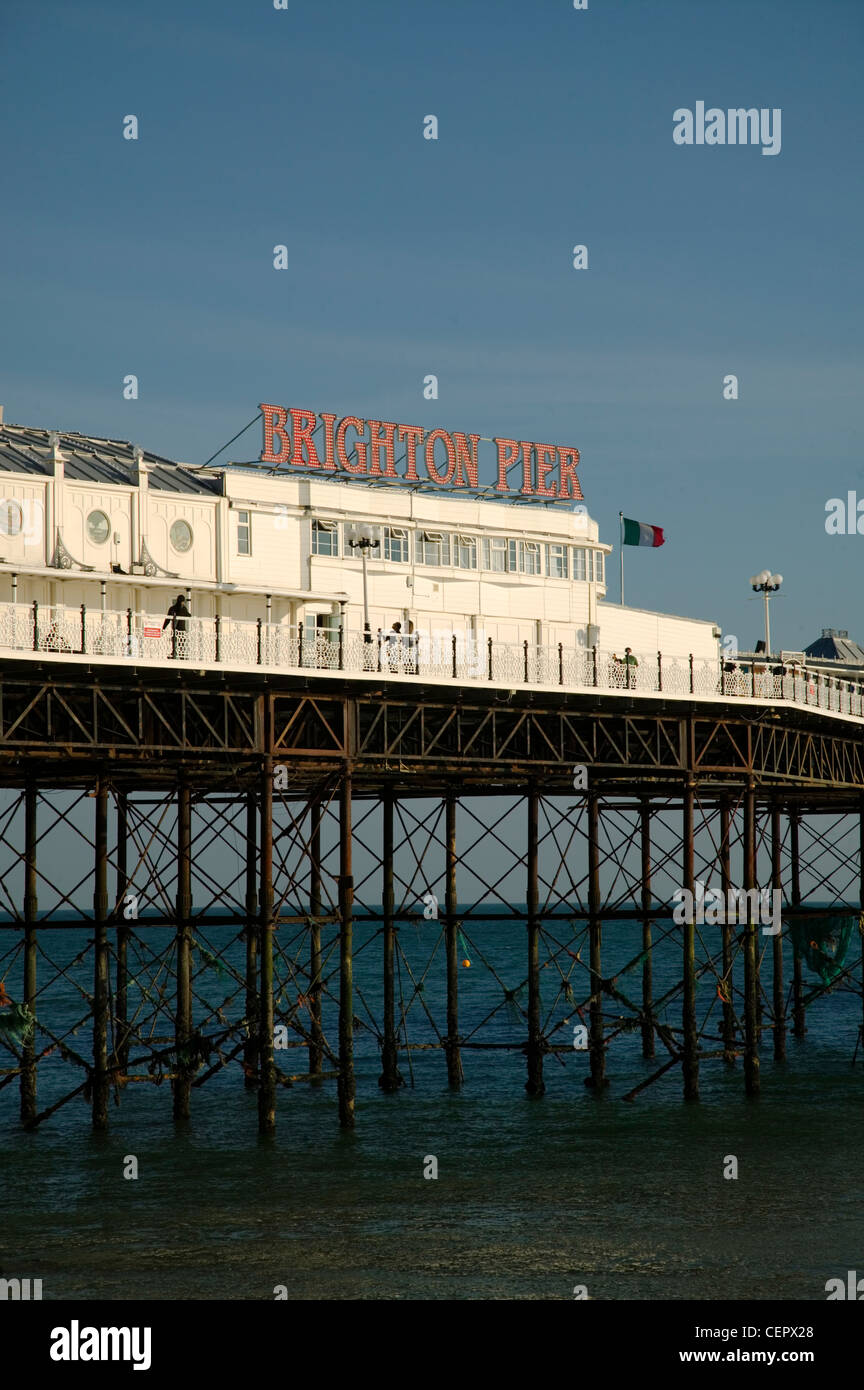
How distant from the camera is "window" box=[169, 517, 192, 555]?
49469 mm

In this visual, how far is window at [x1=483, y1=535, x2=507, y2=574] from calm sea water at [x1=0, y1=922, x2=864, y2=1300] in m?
16.2

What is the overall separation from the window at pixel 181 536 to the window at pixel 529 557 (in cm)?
1168

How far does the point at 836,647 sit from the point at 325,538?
11141 cm

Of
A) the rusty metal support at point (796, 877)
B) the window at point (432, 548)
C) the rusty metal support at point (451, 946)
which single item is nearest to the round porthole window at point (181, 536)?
the window at point (432, 548)

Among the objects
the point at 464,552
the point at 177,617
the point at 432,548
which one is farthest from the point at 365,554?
the point at 177,617

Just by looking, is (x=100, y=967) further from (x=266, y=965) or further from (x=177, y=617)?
(x=177, y=617)

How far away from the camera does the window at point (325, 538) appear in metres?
52.5

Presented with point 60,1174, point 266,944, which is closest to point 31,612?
point 266,944

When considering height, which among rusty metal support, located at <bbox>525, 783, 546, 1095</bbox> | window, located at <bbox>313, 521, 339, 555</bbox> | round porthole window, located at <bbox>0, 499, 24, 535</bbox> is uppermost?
window, located at <bbox>313, 521, 339, 555</bbox>

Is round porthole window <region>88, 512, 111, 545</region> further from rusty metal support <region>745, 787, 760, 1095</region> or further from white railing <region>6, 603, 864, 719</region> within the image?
rusty metal support <region>745, 787, 760, 1095</region>

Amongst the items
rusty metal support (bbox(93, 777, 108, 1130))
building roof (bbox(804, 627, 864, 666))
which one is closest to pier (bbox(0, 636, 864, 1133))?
rusty metal support (bbox(93, 777, 108, 1130))

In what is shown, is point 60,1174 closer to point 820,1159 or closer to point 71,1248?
point 71,1248

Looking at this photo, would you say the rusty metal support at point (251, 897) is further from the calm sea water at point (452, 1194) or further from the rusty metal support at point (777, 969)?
the rusty metal support at point (777, 969)

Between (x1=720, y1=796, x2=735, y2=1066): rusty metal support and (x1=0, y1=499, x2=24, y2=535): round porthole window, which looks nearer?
(x1=0, y1=499, x2=24, y2=535): round porthole window
